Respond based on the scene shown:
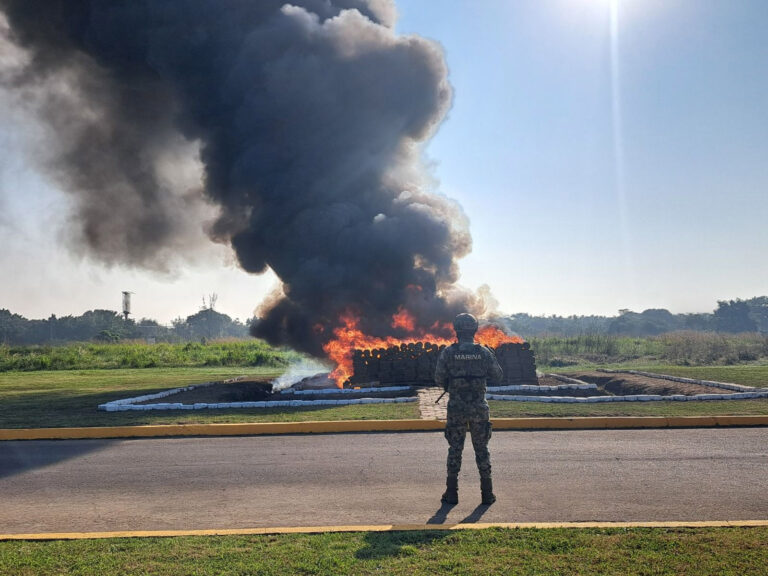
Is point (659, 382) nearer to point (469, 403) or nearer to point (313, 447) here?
point (313, 447)

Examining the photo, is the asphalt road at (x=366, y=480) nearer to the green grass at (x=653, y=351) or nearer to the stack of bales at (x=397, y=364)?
the stack of bales at (x=397, y=364)

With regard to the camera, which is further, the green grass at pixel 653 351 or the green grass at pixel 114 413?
the green grass at pixel 653 351

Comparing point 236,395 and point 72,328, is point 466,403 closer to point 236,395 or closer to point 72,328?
point 236,395

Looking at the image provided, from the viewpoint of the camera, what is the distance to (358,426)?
10953 mm

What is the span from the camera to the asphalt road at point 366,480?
5.98 m

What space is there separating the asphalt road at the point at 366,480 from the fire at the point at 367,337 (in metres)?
→ 11.0

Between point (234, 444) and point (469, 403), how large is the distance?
198 inches

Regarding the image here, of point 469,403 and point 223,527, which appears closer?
point 223,527

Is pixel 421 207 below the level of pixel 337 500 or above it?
above

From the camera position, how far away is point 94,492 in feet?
23.4

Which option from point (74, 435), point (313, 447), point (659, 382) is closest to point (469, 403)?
point (313, 447)

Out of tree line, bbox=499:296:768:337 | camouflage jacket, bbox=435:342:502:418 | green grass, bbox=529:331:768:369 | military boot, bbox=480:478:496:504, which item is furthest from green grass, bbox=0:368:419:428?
tree line, bbox=499:296:768:337

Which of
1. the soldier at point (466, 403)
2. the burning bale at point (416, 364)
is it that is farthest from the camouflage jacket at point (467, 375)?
the burning bale at point (416, 364)

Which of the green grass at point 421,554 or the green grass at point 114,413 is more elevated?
the green grass at point 114,413
